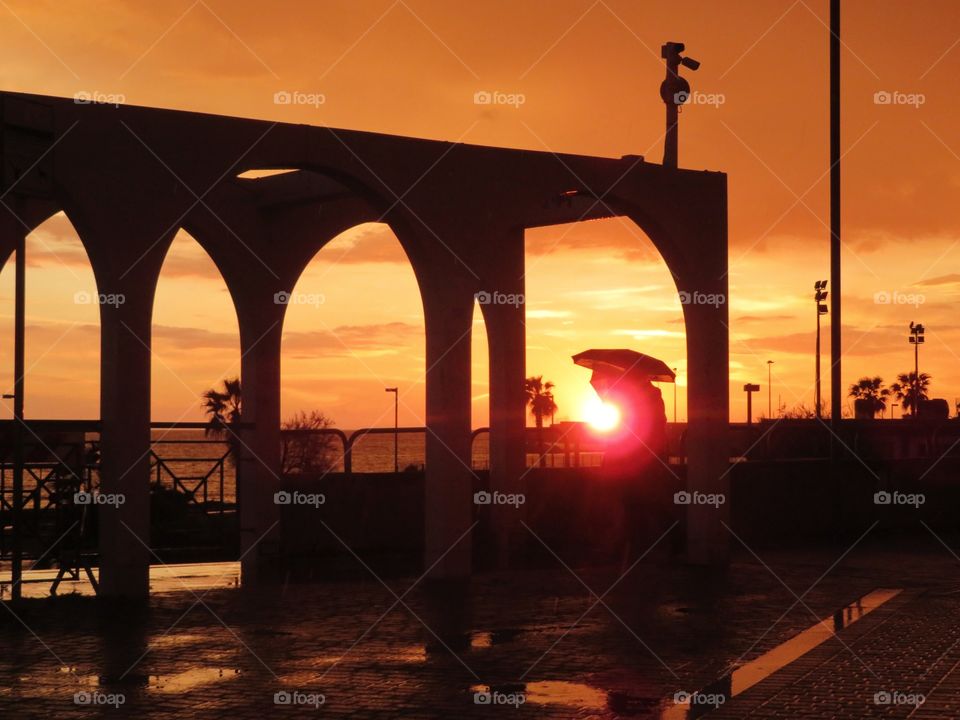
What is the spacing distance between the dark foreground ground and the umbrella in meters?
2.89

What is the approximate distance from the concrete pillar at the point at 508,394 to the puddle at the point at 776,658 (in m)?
6.80

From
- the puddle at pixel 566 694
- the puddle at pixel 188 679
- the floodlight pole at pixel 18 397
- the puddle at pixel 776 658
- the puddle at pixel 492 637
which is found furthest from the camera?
the floodlight pole at pixel 18 397

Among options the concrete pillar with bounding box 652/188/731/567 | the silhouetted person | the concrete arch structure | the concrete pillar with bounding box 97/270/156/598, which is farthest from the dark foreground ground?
the concrete pillar with bounding box 652/188/731/567

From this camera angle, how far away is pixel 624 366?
1884cm

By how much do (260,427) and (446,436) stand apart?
3.87 meters

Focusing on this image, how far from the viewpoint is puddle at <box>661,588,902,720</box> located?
9.07m

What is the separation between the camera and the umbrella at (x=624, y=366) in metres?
18.8

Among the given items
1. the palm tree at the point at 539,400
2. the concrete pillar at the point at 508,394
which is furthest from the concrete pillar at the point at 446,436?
the palm tree at the point at 539,400

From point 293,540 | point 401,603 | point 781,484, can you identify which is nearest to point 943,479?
point 781,484

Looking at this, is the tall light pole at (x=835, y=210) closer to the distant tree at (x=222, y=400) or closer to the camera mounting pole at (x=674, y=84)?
the camera mounting pole at (x=674, y=84)

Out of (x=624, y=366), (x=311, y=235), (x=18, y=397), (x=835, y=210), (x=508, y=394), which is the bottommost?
(x=18, y=397)

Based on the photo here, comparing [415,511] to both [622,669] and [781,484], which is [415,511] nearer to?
[781,484]

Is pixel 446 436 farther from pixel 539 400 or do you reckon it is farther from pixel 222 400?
pixel 539 400

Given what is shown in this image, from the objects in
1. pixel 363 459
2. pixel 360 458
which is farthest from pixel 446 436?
pixel 363 459
